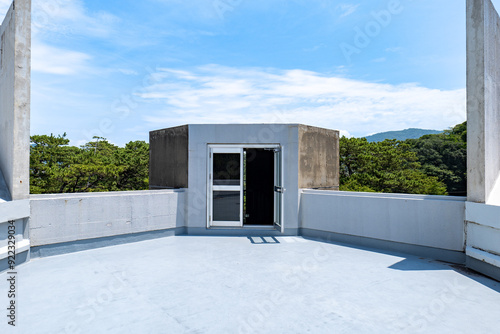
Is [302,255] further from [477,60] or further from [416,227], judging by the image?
[477,60]

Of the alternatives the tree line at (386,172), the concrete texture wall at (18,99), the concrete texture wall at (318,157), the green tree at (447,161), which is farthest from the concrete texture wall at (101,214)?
the green tree at (447,161)

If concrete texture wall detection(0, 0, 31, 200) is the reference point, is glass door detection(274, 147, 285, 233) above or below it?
below

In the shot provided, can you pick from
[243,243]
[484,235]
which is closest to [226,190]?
[243,243]

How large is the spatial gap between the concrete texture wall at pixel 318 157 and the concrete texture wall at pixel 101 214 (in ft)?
8.81

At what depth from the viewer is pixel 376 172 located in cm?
2295

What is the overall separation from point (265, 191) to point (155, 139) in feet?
10.2

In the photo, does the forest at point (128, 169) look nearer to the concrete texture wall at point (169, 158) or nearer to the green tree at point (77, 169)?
the green tree at point (77, 169)

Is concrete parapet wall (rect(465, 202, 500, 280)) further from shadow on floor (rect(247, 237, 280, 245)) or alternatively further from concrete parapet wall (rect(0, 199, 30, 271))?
concrete parapet wall (rect(0, 199, 30, 271))

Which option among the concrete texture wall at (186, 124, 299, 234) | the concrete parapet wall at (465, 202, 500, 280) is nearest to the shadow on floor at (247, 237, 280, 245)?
the concrete texture wall at (186, 124, 299, 234)

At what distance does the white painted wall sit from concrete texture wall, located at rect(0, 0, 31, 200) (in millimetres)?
4883

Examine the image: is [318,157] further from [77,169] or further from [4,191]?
[77,169]

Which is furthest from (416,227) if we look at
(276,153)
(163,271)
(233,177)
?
(163,271)

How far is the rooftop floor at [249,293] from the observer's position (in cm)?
274

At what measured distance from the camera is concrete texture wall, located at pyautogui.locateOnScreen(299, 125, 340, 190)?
6590mm
